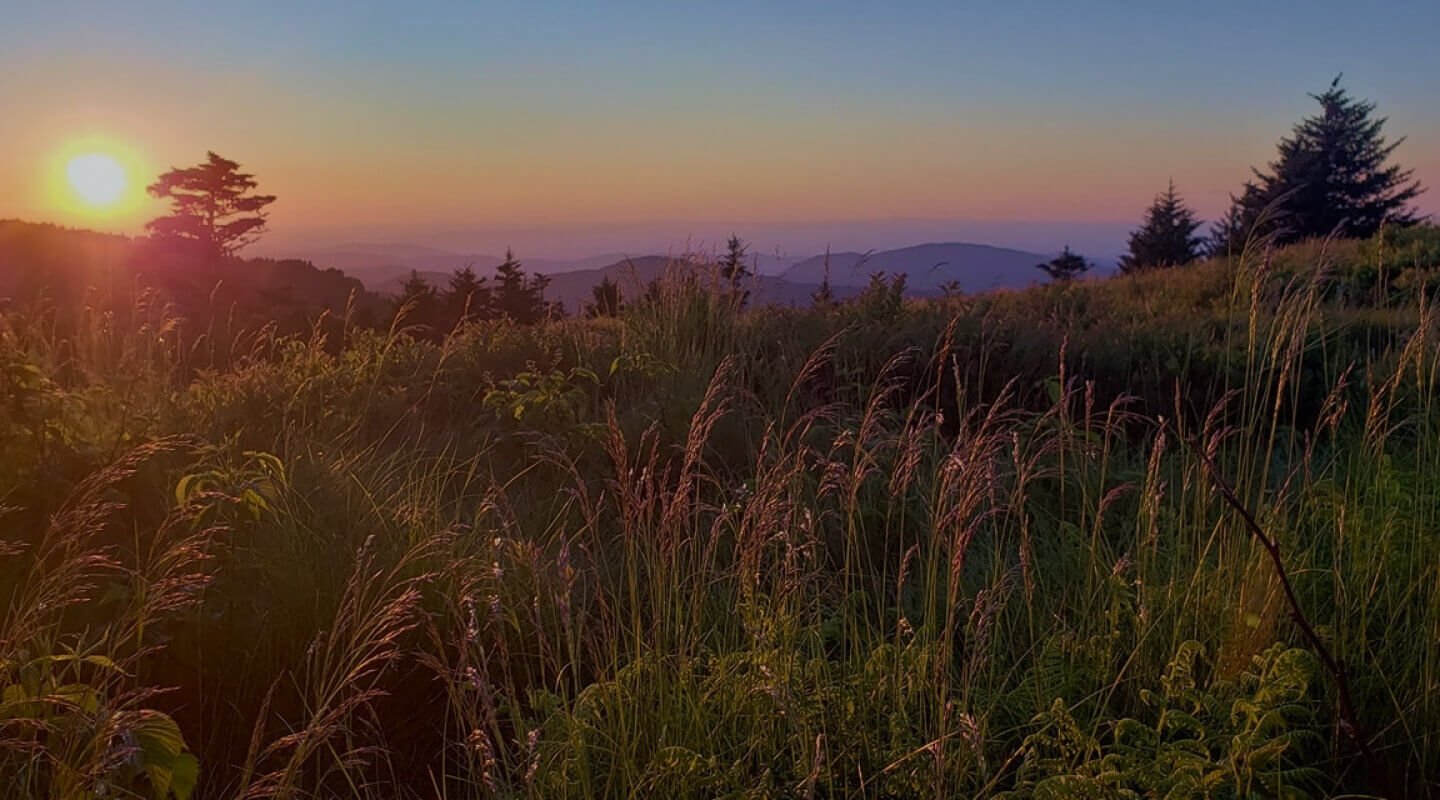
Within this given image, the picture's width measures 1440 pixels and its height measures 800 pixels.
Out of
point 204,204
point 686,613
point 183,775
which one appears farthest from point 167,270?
point 183,775

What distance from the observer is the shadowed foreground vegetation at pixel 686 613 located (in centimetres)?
221

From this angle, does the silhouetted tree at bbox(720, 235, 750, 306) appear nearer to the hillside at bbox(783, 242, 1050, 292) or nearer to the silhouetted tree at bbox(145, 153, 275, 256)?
the hillside at bbox(783, 242, 1050, 292)

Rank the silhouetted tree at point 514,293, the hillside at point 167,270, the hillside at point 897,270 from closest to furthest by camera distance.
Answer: the hillside at point 897,270
the silhouetted tree at point 514,293
the hillside at point 167,270

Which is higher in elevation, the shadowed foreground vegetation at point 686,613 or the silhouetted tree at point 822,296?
the silhouetted tree at point 822,296

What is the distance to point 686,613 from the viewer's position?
318 cm

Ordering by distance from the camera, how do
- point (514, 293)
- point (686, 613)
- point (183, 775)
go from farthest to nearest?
point (514, 293)
point (686, 613)
point (183, 775)

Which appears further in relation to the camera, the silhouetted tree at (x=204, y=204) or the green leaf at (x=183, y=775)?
A: the silhouetted tree at (x=204, y=204)

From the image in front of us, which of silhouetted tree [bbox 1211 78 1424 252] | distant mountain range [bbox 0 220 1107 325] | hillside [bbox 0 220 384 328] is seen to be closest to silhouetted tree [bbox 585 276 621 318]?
distant mountain range [bbox 0 220 1107 325]

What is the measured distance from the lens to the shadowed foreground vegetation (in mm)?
2213

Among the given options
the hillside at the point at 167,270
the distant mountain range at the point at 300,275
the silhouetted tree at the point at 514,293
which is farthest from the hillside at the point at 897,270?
the hillside at the point at 167,270

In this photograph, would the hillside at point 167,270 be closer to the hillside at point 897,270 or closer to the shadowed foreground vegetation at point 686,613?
the hillside at point 897,270

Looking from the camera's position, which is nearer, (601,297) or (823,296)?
(823,296)

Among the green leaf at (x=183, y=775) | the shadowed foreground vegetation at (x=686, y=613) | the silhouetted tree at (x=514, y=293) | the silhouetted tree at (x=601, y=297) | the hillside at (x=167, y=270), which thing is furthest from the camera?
the hillside at (x=167, y=270)

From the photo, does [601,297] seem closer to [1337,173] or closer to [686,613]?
[686,613]
